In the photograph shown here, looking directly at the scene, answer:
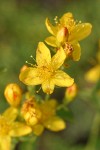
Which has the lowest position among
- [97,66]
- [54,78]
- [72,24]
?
[97,66]

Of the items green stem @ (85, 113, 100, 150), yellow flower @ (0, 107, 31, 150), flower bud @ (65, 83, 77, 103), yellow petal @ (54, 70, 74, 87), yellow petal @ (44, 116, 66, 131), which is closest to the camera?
yellow petal @ (54, 70, 74, 87)

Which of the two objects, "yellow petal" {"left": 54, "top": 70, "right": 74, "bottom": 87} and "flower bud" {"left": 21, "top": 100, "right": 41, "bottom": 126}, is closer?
"yellow petal" {"left": 54, "top": 70, "right": 74, "bottom": 87}

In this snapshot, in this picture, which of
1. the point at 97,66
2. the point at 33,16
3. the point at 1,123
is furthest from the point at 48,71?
the point at 33,16

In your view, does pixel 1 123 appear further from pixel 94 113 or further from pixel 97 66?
pixel 94 113

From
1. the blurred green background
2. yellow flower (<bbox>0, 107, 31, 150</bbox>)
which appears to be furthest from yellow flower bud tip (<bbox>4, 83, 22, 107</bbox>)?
the blurred green background

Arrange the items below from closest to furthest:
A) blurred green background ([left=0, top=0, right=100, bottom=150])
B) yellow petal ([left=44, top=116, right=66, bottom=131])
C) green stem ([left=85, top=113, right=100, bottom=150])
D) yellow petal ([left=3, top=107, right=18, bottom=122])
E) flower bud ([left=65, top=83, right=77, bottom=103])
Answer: yellow petal ([left=3, top=107, right=18, bottom=122])
yellow petal ([left=44, top=116, right=66, bottom=131])
flower bud ([left=65, top=83, right=77, bottom=103])
green stem ([left=85, top=113, right=100, bottom=150])
blurred green background ([left=0, top=0, right=100, bottom=150])

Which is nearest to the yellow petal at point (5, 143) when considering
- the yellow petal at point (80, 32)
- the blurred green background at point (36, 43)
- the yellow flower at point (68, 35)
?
the yellow flower at point (68, 35)

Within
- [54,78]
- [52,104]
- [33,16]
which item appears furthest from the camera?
[33,16]

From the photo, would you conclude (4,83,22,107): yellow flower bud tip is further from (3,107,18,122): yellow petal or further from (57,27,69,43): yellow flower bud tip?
(57,27,69,43): yellow flower bud tip
